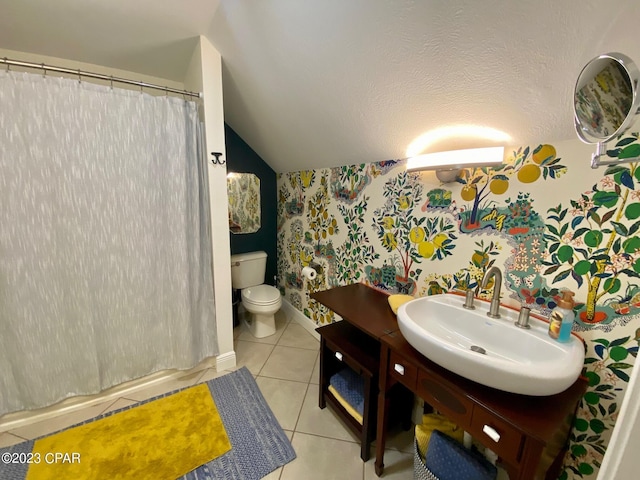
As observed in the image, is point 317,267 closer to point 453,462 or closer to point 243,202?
point 243,202

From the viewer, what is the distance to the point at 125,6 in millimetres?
1326

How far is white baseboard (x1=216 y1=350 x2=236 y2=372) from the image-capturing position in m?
1.89

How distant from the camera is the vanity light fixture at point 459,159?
101 cm

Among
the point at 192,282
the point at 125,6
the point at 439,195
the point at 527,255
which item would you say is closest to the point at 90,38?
the point at 125,6

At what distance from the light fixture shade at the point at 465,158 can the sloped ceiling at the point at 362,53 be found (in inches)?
3.9

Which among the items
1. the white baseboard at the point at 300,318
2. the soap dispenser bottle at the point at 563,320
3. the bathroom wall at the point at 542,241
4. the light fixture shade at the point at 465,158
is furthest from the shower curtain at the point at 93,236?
the soap dispenser bottle at the point at 563,320

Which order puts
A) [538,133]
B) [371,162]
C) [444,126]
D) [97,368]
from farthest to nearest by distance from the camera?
[371,162], [97,368], [444,126], [538,133]

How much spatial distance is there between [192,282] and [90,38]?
1.63 m

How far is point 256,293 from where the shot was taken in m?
2.32

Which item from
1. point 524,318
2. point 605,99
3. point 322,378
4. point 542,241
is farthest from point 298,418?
point 605,99

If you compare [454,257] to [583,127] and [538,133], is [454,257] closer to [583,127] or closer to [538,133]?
[538,133]

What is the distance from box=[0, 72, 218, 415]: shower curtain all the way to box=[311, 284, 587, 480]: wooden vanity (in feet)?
4.35

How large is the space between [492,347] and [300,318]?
1.81 m

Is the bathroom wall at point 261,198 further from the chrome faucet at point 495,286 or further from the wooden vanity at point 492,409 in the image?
the chrome faucet at point 495,286
